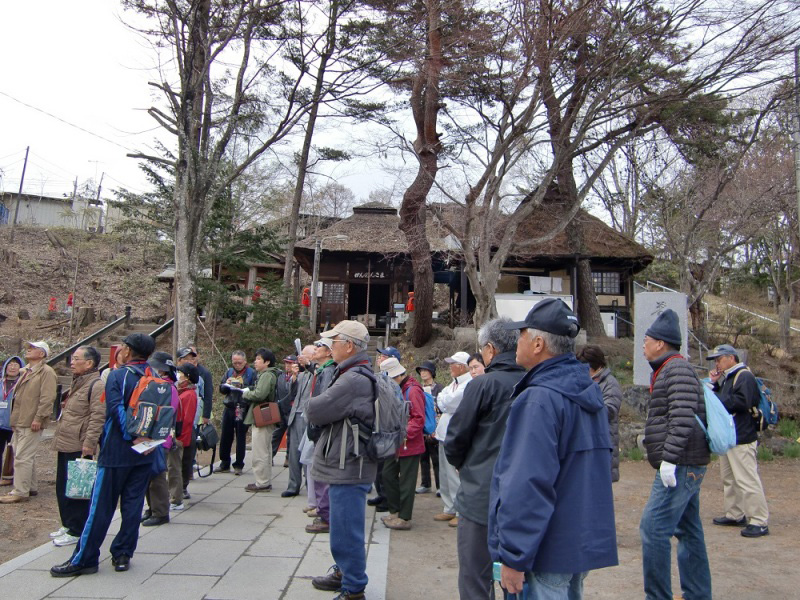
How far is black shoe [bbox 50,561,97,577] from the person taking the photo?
13.1 feet

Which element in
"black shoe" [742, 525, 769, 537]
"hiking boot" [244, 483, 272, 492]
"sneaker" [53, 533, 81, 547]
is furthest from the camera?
"hiking boot" [244, 483, 272, 492]

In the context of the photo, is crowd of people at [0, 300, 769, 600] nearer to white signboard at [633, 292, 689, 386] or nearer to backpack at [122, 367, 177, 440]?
backpack at [122, 367, 177, 440]


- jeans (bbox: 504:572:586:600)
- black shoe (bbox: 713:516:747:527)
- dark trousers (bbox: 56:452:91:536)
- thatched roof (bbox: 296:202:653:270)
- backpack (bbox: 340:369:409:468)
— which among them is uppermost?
thatched roof (bbox: 296:202:653:270)

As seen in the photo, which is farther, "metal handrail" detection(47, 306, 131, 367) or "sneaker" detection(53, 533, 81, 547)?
"metal handrail" detection(47, 306, 131, 367)

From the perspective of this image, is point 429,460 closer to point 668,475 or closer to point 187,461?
point 187,461

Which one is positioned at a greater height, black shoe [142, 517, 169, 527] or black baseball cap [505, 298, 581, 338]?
black baseball cap [505, 298, 581, 338]

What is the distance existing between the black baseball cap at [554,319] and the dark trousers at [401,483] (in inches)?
143

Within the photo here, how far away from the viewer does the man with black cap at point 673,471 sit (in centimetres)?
342

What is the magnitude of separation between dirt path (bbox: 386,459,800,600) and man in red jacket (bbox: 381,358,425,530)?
224 mm

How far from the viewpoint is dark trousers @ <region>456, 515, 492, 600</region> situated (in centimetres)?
300

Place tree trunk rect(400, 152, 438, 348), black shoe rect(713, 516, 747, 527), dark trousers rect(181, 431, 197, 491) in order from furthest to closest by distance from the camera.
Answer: tree trunk rect(400, 152, 438, 348) → dark trousers rect(181, 431, 197, 491) → black shoe rect(713, 516, 747, 527)

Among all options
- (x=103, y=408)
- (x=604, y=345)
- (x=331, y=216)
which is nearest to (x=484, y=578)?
(x=103, y=408)

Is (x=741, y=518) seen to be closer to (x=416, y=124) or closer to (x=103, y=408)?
→ (x=103, y=408)

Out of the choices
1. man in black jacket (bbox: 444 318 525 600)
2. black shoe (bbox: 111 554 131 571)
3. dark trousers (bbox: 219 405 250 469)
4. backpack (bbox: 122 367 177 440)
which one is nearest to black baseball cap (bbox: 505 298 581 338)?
man in black jacket (bbox: 444 318 525 600)
